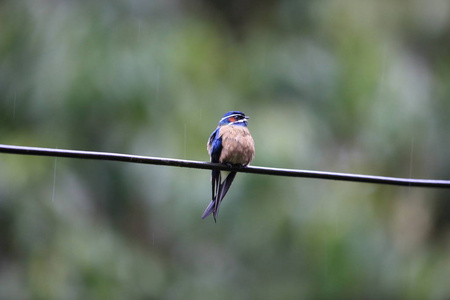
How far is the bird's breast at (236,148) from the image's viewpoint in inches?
198

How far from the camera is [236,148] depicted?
5.03 m

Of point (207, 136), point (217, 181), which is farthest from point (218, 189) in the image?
point (207, 136)

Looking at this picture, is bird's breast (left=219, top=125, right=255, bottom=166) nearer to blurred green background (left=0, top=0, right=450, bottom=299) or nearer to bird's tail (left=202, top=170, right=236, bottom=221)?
bird's tail (left=202, top=170, right=236, bottom=221)

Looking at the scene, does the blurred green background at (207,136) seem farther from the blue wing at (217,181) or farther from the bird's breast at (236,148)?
the bird's breast at (236,148)

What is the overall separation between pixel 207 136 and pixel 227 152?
3076mm

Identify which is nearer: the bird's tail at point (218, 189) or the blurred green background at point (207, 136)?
the bird's tail at point (218, 189)

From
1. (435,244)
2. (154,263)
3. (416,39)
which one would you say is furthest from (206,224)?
(416,39)

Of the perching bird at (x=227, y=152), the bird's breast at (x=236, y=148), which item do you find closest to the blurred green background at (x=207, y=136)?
the perching bird at (x=227, y=152)

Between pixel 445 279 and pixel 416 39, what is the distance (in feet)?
14.9

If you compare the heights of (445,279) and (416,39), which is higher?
(416,39)

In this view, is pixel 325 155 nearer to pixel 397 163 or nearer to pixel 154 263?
pixel 397 163

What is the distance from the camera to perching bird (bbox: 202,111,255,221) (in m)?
5.02

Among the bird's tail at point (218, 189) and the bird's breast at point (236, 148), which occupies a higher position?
the bird's breast at point (236, 148)

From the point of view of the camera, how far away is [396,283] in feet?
28.6
